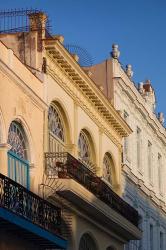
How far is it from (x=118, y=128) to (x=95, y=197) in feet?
23.8

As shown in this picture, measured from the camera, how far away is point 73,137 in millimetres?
28344

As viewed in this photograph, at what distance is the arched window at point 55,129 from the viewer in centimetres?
2653

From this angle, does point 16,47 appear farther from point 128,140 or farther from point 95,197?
point 128,140

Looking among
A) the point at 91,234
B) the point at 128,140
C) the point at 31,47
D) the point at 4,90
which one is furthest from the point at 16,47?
the point at 128,140

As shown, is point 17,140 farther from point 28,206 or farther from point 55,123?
point 55,123

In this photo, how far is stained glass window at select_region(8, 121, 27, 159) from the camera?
911 inches

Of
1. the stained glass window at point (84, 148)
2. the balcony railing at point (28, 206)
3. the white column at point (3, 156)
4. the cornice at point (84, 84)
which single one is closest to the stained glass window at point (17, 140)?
the white column at point (3, 156)

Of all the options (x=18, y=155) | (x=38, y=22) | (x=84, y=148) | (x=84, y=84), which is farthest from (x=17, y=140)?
(x=84, y=148)

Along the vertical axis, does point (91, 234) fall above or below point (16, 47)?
below

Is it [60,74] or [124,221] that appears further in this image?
[124,221]

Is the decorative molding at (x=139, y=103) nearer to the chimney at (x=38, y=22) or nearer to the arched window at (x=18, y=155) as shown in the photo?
the chimney at (x=38, y=22)

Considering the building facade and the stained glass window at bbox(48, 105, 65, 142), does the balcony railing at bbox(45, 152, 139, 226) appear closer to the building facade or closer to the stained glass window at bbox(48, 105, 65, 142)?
the stained glass window at bbox(48, 105, 65, 142)

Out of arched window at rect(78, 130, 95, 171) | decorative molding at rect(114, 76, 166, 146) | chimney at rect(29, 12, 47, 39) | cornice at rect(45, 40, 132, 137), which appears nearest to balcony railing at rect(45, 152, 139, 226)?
arched window at rect(78, 130, 95, 171)

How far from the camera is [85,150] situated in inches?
1216
